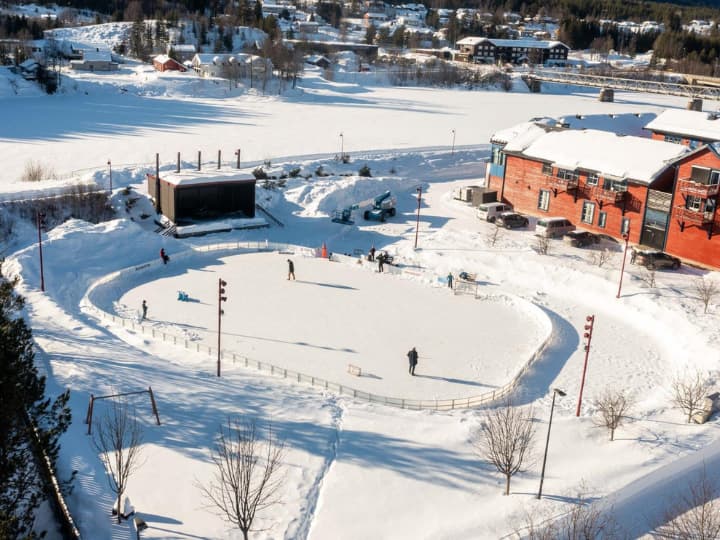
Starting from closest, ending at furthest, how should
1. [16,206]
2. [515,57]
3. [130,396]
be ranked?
[130,396] < [16,206] < [515,57]

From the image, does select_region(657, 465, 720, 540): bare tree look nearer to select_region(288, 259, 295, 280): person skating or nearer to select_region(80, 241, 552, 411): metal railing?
select_region(80, 241, 552, 411): metal railing

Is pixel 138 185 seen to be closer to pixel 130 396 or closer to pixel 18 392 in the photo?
pixel 130 396

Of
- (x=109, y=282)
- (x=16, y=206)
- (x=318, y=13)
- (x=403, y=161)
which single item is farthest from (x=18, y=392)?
(x=318, y=13)

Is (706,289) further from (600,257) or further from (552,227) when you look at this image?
(552,227)

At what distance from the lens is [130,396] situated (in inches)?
837

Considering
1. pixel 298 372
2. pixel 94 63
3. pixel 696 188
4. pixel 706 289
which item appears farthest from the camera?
pixel 94 63

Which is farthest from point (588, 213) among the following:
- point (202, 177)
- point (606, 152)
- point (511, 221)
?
point (202, 177)

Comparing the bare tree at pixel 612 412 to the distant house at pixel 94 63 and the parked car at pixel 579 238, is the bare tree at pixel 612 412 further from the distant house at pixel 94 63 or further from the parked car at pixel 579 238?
the distant house at pixel 94 63

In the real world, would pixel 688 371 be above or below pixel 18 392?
below

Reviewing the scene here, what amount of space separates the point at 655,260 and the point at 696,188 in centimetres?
400

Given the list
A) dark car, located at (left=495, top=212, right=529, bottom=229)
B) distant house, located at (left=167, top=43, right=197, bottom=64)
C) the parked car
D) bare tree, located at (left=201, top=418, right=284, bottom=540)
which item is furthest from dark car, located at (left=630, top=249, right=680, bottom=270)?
Answer: distant house, located at (left=167, top=43, right=197, bottom=64)

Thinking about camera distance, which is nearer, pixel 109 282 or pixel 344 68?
pixel 109 282

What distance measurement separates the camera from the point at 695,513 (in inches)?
632

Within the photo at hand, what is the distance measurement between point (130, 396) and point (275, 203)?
2509 centimetres
